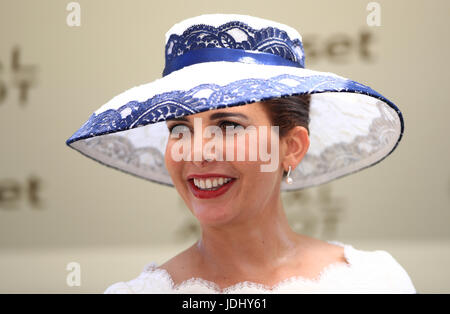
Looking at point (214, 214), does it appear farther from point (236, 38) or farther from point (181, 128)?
point (236, 38)

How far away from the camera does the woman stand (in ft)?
3.99

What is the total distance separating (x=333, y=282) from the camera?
4.81 feet

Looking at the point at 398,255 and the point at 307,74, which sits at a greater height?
the point at 307,74

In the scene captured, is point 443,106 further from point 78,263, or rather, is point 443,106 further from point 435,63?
point 78,263

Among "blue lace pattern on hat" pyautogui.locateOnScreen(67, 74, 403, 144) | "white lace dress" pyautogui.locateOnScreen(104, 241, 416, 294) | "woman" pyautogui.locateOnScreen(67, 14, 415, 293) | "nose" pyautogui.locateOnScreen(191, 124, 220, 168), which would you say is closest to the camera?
"blue lace pattern on hat" pyautogui.locateOnScreen(67, 74, 403, 144)

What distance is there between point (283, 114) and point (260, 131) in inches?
4.8

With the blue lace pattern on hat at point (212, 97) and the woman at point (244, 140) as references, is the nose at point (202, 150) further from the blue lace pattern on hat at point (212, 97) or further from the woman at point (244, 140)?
the blue lace pattern on hat at point (212, 97)

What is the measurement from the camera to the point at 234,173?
4.44 feet

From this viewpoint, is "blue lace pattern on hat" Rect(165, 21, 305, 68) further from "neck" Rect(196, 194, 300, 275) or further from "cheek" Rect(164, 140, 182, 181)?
"neck" Rect(196, 194, 300, 275)

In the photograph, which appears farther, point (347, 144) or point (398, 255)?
point (398, 255)

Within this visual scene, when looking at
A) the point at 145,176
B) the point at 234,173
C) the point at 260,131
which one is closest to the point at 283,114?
the point at 260,131

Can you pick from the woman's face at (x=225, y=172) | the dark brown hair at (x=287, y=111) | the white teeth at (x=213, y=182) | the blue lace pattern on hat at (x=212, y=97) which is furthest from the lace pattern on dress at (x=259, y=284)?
the blue lace pattern on hat at (x=212, y=97)

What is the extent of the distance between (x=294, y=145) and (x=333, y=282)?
45cm

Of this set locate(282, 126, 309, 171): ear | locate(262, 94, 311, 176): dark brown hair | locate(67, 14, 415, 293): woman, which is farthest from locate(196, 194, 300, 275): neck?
locate(262, 94, 311, 176): dark brown hair
